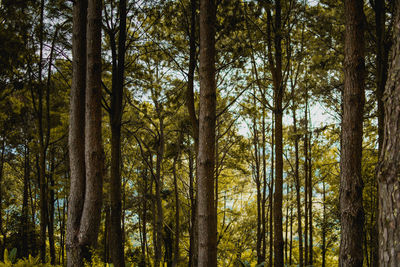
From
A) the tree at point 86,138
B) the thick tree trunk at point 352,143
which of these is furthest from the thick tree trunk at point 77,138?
the thick tree trunk at point 352,143

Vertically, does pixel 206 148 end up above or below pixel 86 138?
below

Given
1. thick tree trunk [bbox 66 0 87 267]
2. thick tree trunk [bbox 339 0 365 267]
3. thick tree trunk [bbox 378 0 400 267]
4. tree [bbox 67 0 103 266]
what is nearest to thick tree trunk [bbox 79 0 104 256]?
tree [bbox 67 0 103 266]

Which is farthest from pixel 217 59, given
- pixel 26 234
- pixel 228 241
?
pixel 228 241

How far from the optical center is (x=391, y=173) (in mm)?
1491

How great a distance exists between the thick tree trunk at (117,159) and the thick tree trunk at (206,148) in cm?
194

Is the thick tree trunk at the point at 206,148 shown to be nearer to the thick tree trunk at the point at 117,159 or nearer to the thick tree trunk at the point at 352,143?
the thick tree trunk at the point at 352,143

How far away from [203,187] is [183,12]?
14.0 ft

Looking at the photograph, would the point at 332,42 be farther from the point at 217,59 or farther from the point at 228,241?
the point at 228,241

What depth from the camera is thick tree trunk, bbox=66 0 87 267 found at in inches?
175

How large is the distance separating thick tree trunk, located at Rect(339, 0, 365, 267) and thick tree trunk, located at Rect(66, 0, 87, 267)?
3.96 m

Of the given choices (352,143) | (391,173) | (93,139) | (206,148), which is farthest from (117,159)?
(391,173)

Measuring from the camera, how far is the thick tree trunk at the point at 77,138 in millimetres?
4438

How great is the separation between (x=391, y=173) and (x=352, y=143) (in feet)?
8.53

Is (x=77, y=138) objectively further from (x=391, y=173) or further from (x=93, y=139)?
(x=391, y=173)
